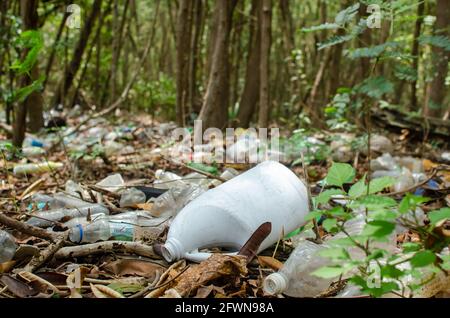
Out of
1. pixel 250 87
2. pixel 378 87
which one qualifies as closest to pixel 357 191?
pixel 378 87

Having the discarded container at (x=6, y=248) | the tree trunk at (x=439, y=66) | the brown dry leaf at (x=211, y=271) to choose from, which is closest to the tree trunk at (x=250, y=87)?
the tree trunk at (x=439, y=66)

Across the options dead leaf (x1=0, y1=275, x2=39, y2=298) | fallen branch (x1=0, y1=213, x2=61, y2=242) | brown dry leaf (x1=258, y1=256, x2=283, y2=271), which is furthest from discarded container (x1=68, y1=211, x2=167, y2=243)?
brown dry leaf (x1=258, y1=256, x2=283, y2=271)

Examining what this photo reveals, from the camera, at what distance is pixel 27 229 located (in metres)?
1.69

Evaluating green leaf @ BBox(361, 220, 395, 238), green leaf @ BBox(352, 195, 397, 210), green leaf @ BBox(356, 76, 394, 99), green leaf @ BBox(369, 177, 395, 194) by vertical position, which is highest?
green leaf @ BBox(356, 76, 394, 99)

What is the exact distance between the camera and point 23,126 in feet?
12.1

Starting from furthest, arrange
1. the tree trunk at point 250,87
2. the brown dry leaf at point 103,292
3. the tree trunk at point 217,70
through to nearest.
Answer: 1. the tree trunk at point 250,87
2. the tree trunk at point 217,70
3. the brown dry leaf at point 103,292

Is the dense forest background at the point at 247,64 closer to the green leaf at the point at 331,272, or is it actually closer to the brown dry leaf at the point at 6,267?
the green leaf at the point at 331,272

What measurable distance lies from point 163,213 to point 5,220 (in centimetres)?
63

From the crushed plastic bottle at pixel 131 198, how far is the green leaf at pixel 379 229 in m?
1.43

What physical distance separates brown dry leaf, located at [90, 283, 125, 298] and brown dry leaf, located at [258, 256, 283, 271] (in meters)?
0.49

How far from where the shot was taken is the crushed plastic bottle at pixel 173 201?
6.88 ft

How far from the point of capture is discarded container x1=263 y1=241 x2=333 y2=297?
1.36 m

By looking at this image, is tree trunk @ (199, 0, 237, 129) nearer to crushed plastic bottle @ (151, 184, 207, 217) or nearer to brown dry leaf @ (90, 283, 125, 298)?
crushed plastic bottle @ (151, 184, 207, 217)

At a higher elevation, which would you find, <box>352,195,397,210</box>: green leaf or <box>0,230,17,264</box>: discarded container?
<box>352,195,397,210</box>: green leaf
